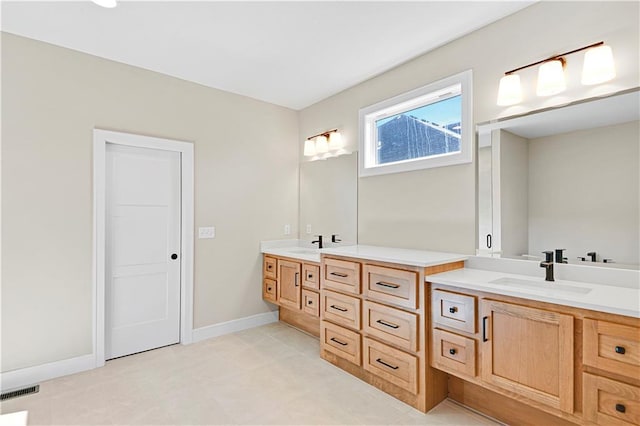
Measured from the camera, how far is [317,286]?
10.2 feet

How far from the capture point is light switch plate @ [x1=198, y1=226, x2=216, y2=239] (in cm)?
341

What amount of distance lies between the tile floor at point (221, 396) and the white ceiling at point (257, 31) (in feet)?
8.86

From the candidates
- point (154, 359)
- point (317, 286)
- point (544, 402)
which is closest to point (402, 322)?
point (544, 402)

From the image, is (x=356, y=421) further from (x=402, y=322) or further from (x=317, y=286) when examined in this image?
(x=317, y=286)

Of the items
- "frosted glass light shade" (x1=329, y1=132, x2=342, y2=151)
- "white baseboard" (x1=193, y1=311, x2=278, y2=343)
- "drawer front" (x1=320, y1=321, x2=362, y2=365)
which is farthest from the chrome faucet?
"white baseboard" (x1=193, y1=311, x2=278, y2=343)

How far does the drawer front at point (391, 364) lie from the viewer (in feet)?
7.00

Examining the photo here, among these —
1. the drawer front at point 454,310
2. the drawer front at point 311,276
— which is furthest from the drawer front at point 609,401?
Answer: the drawer front at point 311,276

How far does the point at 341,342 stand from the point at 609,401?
1.68m

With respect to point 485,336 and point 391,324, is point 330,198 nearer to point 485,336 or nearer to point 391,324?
point 391,324

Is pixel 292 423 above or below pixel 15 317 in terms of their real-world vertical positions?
below

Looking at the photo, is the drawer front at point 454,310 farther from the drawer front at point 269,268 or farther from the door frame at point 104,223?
the door frame at point 104,223

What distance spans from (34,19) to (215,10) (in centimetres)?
133

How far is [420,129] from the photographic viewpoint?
2914mm

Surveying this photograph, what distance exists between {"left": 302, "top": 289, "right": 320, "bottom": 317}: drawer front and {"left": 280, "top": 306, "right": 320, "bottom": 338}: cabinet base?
238 millimetres
